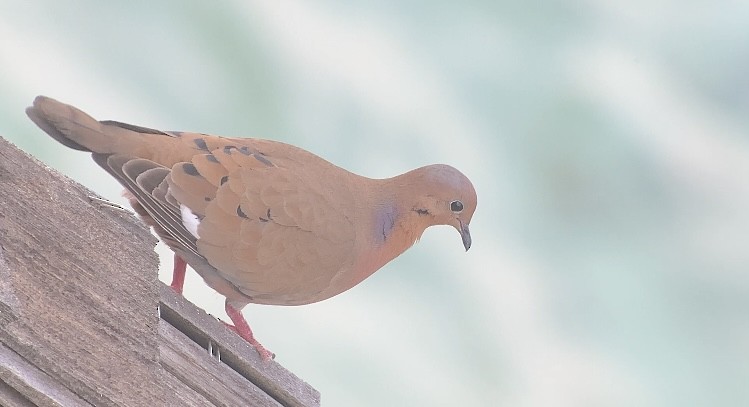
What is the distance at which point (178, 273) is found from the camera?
2.48 meters

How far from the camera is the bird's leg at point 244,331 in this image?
2.28 metres

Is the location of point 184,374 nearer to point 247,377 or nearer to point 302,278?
point 247,377

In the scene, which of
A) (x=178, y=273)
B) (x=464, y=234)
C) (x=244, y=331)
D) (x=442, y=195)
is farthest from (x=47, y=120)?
(x=464, y=234)

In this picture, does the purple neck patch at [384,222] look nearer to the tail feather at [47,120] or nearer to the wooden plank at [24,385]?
the tail feather at [47,120]

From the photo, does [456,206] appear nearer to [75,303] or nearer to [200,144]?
[200,144]

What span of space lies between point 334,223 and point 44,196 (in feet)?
4.24

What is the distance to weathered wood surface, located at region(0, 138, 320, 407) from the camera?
1.34m

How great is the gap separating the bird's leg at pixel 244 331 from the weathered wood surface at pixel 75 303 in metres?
0.39

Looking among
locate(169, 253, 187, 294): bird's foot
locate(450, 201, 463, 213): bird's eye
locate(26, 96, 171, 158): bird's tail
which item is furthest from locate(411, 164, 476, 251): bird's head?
locate(26, 96, 171, 158): bird's tail

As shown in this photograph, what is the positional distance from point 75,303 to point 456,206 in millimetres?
1836

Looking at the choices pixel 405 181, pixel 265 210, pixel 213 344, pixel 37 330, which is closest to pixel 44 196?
pixel 37 330

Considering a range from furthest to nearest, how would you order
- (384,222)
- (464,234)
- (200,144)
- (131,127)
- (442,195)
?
(464,234) < (442,195) < (384,222) < (200,144) < (131,127)

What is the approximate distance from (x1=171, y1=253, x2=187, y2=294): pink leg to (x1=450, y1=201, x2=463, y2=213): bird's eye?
95cm

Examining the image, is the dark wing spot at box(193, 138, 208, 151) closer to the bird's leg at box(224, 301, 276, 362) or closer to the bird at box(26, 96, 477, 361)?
the bird at box(26, 96, 477, 361)
